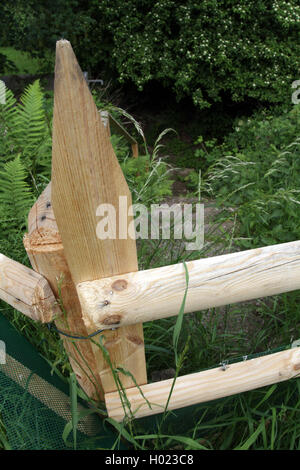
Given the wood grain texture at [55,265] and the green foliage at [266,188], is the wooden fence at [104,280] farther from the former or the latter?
the green foliage at [266,188]

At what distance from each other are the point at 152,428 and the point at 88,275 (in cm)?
72

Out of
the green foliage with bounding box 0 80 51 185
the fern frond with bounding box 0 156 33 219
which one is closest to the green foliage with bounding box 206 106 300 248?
the fern frond with bounding box 0 156 33 219

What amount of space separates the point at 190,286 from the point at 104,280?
254 millimetres

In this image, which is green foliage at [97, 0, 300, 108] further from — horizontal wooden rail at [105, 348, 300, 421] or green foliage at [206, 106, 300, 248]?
horizontal wooden rail at [105, 348, 300, 421]

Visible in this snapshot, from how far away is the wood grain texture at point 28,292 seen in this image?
4.15ft

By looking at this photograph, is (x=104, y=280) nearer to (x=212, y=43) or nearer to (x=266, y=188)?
(x=266, y=188)

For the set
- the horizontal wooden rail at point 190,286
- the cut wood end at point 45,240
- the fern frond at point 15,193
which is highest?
the cut wood end at point 45,240

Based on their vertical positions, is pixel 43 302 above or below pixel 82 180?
below

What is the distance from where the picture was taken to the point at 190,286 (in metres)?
1.23

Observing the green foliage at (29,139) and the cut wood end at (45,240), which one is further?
the green foliage at (29,139)

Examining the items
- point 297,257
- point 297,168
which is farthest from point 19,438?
point 297,168

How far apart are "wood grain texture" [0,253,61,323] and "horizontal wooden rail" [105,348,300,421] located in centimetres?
39

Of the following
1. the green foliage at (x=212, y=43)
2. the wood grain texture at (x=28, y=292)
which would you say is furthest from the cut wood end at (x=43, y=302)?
the green foliage at (x=212, y=43)

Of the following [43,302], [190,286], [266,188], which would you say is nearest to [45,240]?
[43,302]
